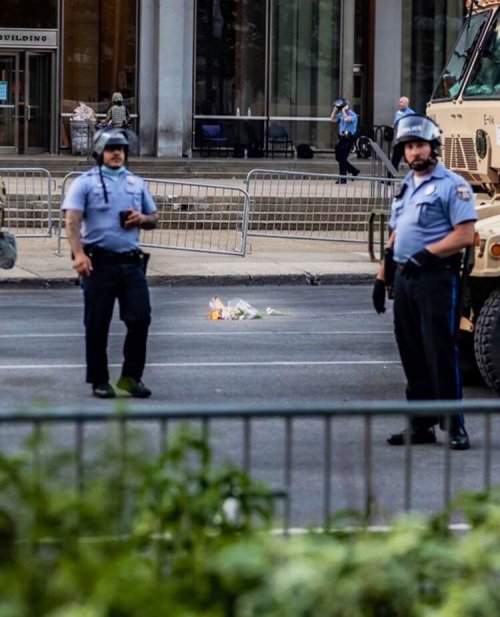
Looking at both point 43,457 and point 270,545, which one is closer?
point 270,545

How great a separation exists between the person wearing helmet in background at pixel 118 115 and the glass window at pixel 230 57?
416 centimetres

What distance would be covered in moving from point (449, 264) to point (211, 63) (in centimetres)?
2867

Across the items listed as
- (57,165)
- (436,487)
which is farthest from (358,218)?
(436,487)

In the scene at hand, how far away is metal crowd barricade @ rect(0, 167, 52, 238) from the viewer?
72.5 ft

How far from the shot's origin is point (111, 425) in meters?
4.39

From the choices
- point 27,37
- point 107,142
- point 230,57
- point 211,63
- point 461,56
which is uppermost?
point 27,37

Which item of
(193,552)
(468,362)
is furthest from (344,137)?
(193,552)

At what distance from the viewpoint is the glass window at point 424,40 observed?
38656mm

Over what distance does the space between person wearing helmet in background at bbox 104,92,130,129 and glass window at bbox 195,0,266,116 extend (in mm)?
4164

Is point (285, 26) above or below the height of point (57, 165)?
above

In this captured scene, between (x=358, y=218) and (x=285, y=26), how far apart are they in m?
14.8

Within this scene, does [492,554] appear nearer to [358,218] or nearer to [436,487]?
[436,487]

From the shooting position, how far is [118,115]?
1275 inches

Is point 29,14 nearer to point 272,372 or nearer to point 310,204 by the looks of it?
point 310,204
